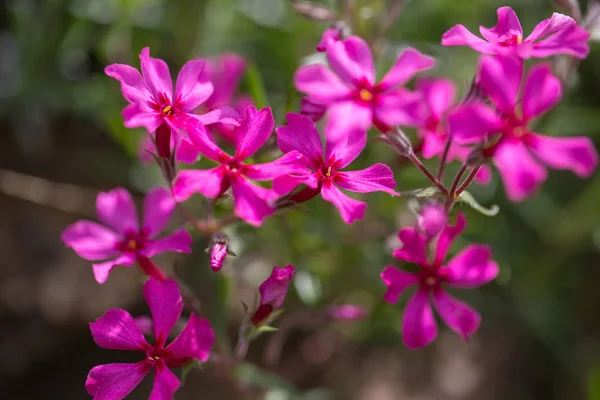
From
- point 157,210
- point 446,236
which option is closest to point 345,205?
point 446,236

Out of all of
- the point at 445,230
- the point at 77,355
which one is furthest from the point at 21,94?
the point at 445,230

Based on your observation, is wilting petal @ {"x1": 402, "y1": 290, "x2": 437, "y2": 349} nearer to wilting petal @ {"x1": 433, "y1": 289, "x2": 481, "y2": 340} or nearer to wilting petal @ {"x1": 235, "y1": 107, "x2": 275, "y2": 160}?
wilting petal @ {"x1": 433, "y1": 289, "x2": 481, "y2": 340}

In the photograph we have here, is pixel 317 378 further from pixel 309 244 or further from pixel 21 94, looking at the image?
pixel 21 94

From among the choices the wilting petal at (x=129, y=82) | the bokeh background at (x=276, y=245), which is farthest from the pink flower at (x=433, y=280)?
the bokeh background at (x=276, y=245)

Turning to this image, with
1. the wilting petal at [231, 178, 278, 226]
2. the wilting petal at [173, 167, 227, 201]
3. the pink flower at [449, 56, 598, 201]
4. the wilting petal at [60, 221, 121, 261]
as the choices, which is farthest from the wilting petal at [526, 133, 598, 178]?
the wilting petal at [60, 221, 121, 261]

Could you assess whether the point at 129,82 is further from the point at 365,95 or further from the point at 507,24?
the point at 507,24
